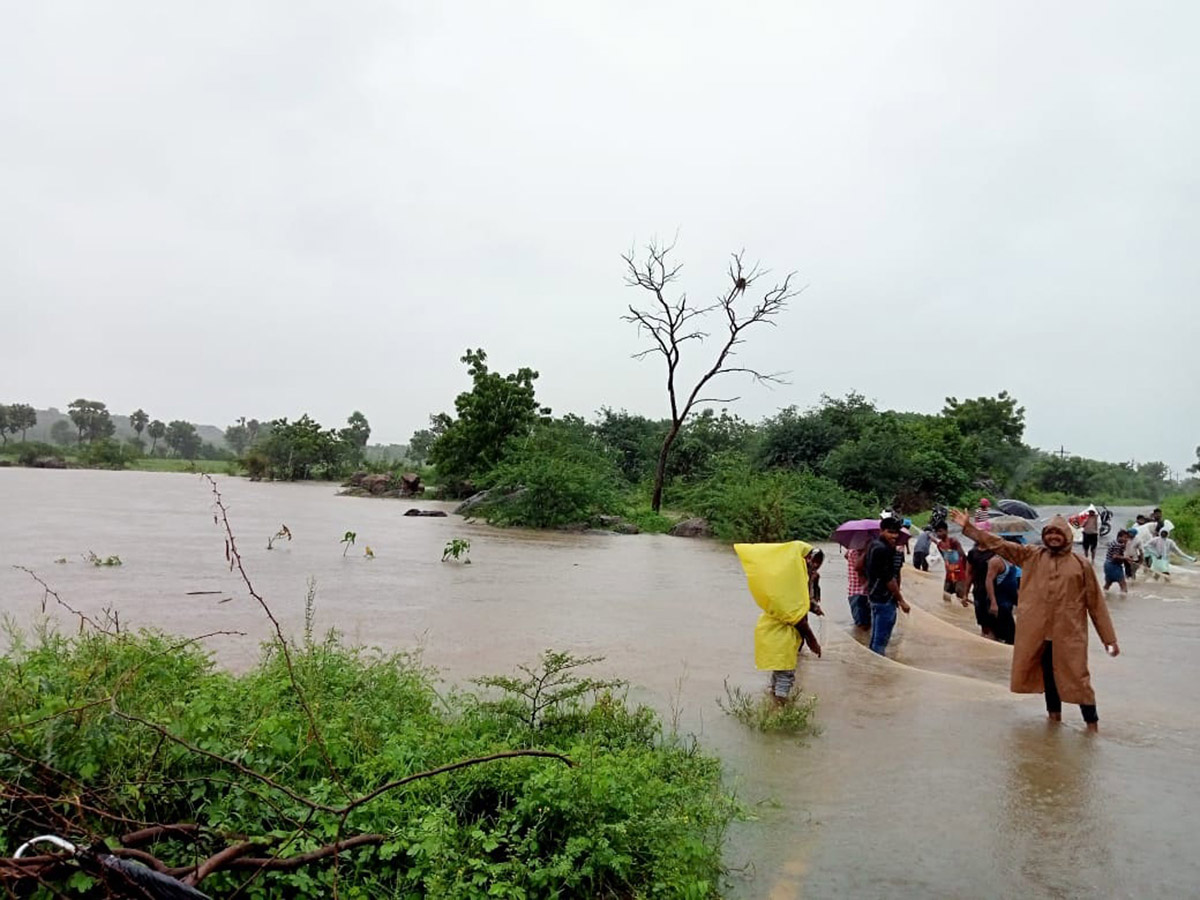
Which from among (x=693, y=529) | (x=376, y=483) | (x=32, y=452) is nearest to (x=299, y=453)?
(x=376, y=483)

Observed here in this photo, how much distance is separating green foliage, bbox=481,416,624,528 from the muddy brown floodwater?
21.1ft

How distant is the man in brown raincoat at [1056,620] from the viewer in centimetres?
721

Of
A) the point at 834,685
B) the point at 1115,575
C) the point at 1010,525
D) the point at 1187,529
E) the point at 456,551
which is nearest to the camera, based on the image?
the point at 834,685

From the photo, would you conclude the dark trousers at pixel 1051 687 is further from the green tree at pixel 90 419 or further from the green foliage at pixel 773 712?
the green tree at pixel 90 419

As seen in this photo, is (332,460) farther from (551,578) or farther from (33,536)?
(551,578)

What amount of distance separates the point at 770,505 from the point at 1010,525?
40.4ft

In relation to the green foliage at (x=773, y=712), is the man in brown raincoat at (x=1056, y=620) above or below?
above

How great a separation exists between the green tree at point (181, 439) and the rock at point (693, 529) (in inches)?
3610

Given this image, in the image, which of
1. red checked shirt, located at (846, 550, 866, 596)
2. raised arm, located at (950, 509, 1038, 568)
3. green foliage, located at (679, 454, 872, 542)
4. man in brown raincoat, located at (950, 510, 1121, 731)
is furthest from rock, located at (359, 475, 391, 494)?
man in brown raincoat, located at (950, 510, 1121, 731)

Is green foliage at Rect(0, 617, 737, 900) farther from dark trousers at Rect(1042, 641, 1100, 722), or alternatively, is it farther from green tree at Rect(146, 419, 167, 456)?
green tree at Rect(146, 419, 167, 456)

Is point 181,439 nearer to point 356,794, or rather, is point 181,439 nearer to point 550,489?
point 550,489

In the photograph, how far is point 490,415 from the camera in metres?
36.2

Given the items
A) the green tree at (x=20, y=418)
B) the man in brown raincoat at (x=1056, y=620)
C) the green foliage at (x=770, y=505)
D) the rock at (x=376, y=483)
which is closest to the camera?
the man in brown raincoat at (x=1056, y=620)

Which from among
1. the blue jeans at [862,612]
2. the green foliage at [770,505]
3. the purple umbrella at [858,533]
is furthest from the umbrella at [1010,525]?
the green foliage at [770,505]
